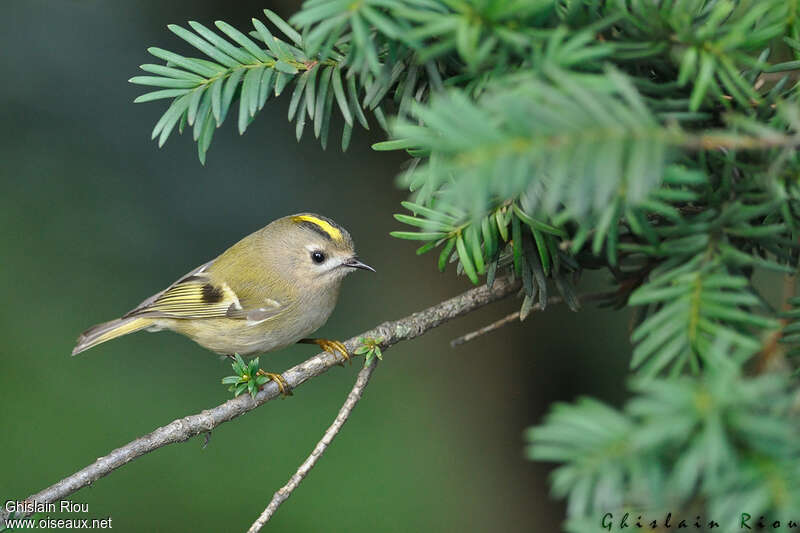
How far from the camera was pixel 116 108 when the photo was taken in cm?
233

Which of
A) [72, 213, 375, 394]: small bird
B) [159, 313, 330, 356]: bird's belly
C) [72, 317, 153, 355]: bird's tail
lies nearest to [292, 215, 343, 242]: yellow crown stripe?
[72, 213, 375, 394]: small bird

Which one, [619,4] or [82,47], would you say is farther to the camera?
[82,47]

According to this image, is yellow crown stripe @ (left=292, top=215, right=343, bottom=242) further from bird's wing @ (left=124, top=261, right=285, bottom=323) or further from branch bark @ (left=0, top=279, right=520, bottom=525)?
branch bark @ (left=0, top=279, right=520, bottom=525)

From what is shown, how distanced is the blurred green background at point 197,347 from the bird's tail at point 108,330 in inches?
6.6

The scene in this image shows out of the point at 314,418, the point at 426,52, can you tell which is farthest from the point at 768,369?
the point at 314,418

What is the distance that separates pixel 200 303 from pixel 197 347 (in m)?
0.20

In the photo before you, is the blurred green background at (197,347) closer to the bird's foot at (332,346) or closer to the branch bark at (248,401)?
the bird's foot at (332,346)

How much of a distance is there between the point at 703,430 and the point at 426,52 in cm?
38

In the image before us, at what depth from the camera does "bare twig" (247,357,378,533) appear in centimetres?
105

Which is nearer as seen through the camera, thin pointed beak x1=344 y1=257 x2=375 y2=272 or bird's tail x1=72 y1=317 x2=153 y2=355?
bird's tail x1=72 y1=317 x2=153 y2=355

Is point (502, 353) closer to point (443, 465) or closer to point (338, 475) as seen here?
point (443, 465)

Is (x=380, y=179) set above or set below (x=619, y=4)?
below

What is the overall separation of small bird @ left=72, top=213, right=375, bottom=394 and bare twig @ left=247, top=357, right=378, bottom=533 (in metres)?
0.80

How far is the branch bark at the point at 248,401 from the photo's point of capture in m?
1.13
